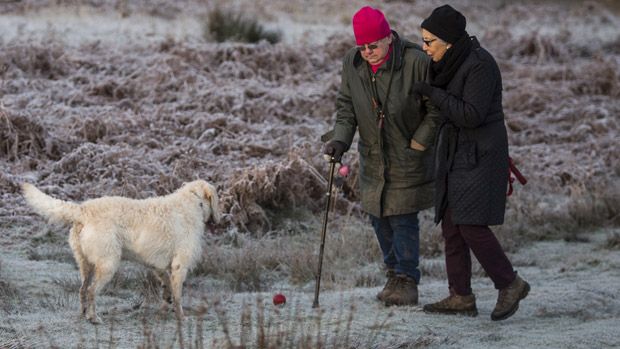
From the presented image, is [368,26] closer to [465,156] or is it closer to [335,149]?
[335,149]

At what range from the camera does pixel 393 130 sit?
6.89 m

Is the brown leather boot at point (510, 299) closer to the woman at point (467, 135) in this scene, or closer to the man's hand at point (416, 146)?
the woman at point (467, 135)

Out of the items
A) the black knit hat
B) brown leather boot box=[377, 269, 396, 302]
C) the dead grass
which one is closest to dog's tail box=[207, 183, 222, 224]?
brown leather boot box=[377, 269, 396, 302]

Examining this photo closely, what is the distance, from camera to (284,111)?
1359cm

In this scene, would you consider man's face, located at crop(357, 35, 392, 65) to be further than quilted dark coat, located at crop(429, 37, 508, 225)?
Yes

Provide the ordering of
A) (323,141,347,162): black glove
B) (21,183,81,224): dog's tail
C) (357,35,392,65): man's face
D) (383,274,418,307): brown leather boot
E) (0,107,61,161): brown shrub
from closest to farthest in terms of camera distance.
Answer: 1. (21,183,81,224): dog's tail
2. (357,35,392,65): man's face
3. (323,141,347,162): black glove
4. (383,274,418,307): brown leather boot
5. (0,107,61,161): brown shrub

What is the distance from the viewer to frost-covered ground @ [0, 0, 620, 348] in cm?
656

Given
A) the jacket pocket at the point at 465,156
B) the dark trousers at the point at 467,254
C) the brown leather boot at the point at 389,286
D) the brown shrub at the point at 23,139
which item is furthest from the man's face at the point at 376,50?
the brown shrub at the point at 23,139

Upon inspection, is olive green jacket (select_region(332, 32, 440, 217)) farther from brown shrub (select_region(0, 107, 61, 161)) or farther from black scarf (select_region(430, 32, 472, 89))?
brown shrub (select_region(0, 107, 61, 161))

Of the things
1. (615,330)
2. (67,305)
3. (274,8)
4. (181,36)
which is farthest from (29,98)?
(274,8)

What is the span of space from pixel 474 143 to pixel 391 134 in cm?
71

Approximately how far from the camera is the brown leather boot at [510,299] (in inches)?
264

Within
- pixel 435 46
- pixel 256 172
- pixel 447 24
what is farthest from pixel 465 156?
pixel 256 172

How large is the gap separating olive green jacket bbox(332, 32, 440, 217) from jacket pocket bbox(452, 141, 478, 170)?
0.33 metres
